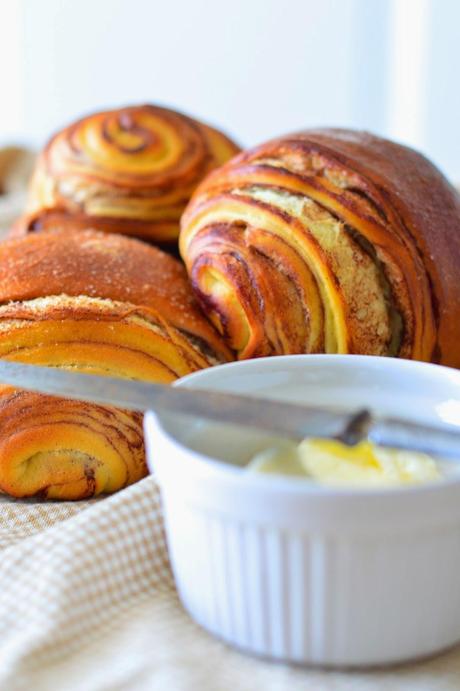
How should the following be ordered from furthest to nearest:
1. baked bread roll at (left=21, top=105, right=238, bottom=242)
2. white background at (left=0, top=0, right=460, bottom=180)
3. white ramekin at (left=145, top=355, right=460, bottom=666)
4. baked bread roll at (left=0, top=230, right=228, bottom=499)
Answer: white background at (left=0, top=0, right=460, bottom=180)
baked bread roll at (left=21, top=105, right=238, bottom=242)
baked bread roll at (left=0, top=230, right=228, bottom=499)
white ramekin at (left=145, top=355, right=460, bottom=666)

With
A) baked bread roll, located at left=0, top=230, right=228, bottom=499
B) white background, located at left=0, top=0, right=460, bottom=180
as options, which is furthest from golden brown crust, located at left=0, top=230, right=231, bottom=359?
white background, located at left=0, top=0, right=460, bottom=180

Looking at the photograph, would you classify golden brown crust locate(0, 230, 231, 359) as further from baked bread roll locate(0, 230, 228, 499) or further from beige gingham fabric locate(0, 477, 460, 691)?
beige gingham fabric locate(0, 477, 460, 691)

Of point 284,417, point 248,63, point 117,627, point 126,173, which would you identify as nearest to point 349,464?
point 284,417

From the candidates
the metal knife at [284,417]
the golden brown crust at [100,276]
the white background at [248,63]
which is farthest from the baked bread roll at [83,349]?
the white background at [248,63]

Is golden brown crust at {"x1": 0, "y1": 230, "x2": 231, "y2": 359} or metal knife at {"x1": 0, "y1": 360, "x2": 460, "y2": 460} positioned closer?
metal knife at {"x1": 0, "y1": 360, "x2": 460, "y2": 460}

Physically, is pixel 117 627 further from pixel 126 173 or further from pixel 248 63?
pixel 248 63

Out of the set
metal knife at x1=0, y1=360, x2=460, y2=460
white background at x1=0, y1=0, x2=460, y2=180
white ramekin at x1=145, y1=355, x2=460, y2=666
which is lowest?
white background at x1=0, y1=0, x2=460, y2=180

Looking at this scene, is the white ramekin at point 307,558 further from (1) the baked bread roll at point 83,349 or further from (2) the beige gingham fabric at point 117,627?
(1) the baked bread roll at point 83,349

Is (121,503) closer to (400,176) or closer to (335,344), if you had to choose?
(335,344)
